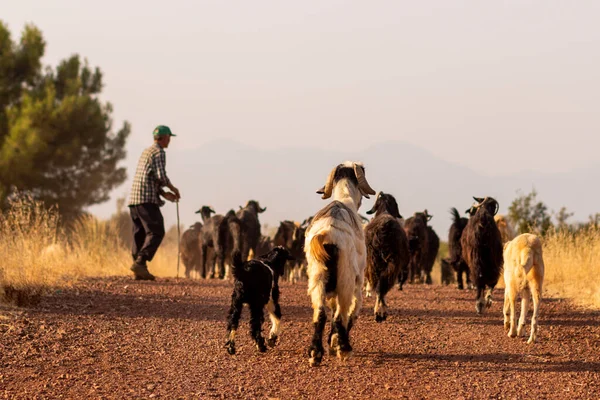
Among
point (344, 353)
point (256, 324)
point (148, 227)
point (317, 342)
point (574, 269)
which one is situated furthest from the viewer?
point (574, 269)

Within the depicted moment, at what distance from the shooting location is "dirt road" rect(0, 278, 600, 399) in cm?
702

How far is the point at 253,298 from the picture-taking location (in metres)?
8.50

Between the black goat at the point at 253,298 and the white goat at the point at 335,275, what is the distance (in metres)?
0.63

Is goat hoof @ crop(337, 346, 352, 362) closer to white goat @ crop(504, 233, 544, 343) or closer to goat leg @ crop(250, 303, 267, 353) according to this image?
goat leg @ crop(250, 303, 267, 353)

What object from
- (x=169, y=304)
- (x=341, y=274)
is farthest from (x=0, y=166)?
(x=341, y=274)

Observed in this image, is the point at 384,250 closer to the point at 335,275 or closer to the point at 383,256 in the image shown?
the point at 383,256

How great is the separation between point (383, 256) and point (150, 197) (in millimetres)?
5434

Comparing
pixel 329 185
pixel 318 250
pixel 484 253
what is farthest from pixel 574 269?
pixel 318 250

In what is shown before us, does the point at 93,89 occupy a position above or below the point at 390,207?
above

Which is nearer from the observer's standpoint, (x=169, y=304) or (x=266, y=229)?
(x=169, y=304)

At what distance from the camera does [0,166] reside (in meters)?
31.0

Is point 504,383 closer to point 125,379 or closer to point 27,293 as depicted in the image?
point 125,379

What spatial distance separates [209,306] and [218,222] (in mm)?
8491

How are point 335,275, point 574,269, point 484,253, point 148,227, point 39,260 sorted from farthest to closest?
1. point 574,269
2. point 148,227
3. point 39,260
4. point 484,253
5. point 335,275
